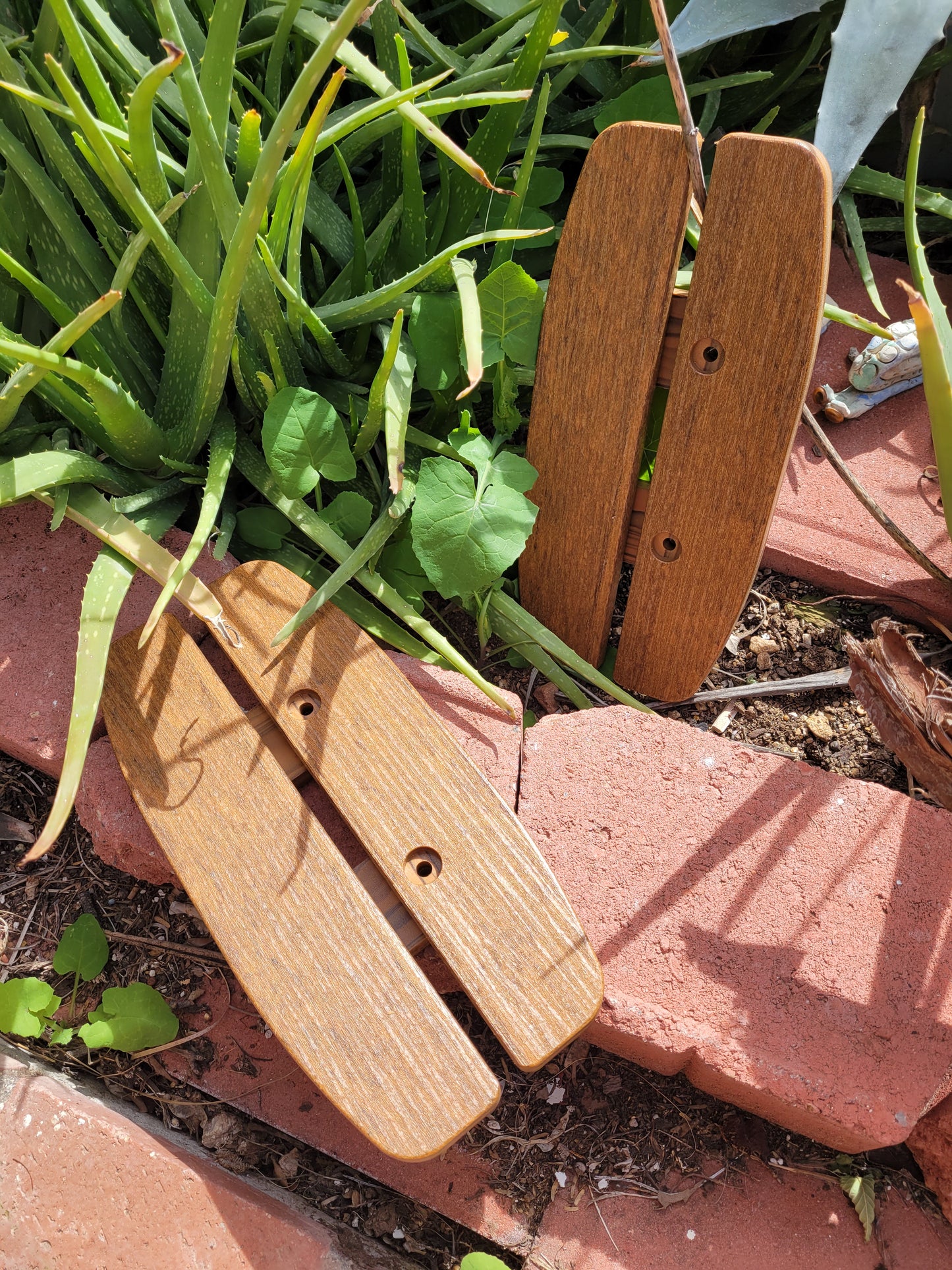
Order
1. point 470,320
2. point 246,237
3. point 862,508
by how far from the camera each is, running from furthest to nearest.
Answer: point 862,508 → point 470,320 → point 246,237

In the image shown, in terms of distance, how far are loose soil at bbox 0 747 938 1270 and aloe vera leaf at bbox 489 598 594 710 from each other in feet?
1.25

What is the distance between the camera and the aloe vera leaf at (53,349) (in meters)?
0.79

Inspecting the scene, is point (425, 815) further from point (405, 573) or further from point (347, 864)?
point (405, 573)

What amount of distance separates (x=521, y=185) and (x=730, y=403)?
0.39m

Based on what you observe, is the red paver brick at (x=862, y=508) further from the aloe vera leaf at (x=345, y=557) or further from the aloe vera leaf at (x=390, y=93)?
the aloe vera leaf at (x=390, y=93)

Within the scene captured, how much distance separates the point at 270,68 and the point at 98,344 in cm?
44

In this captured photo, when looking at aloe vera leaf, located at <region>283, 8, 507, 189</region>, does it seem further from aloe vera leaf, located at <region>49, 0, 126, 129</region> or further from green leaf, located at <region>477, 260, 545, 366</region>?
aloe vera leaf, located at <region>49, 0, 126, 129</region>

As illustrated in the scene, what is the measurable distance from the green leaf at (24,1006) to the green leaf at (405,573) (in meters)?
0.59

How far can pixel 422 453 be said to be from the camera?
1.21 meters

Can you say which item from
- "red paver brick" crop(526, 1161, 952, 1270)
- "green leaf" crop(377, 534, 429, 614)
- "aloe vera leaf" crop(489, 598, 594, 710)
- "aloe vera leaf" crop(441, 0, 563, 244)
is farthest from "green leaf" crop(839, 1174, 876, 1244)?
"aloe vera leaf" crop(441, 0, 563, 244)

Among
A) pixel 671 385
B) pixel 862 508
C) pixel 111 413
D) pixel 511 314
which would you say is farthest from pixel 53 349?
pixel 862 508

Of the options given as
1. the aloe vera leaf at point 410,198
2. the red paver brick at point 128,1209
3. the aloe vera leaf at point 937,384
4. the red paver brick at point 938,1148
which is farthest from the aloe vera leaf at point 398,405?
the red paver brick at point 938,1148

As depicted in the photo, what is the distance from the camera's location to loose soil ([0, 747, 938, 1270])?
97 cm

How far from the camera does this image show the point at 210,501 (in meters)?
1.01
